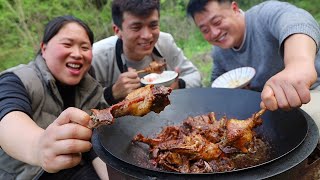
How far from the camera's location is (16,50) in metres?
6.96

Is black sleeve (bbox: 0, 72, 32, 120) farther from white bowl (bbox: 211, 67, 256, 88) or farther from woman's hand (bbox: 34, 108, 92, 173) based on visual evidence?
white bowl (bbox: 211, 67, 256, 88)

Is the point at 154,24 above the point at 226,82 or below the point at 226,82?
above

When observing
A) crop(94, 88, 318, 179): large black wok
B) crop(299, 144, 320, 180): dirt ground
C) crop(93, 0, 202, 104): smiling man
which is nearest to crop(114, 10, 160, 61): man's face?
crop(93, 0, 202, 104): smiling man

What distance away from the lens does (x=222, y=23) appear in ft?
11.5

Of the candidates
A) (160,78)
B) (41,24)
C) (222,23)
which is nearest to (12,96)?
(160,78)

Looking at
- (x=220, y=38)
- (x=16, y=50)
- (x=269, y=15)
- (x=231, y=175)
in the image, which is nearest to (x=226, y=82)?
(x=220, y=38)

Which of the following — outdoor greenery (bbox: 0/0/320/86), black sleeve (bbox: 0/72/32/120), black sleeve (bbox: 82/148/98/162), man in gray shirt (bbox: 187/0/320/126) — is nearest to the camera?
black sleeve (bbox: 0/72/32/120)

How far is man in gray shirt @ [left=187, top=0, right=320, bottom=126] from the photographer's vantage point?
2428 millimetres

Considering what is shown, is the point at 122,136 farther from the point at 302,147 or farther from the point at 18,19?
the point at 18,19

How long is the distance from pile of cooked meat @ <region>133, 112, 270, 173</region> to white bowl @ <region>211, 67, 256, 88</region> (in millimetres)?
1369

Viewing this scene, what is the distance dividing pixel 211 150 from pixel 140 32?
82.1 inches

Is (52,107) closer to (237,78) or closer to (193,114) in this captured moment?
(193,114)

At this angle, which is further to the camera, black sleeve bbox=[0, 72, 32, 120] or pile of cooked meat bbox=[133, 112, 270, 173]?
black sleeve bbox=[0, 72, 32, 120]

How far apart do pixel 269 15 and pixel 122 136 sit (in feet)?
6.49
